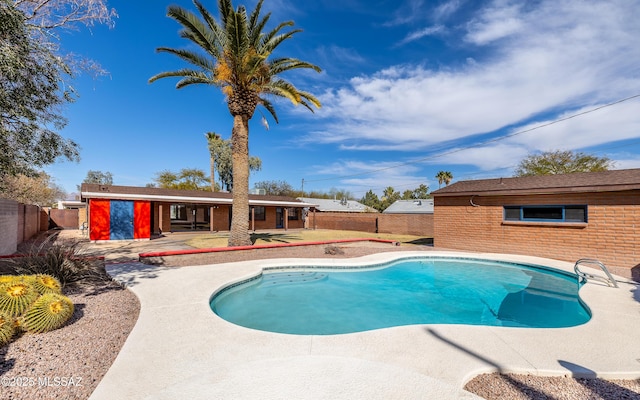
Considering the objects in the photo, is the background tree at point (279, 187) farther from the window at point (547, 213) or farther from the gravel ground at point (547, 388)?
the gravel ground at point (547, 388)

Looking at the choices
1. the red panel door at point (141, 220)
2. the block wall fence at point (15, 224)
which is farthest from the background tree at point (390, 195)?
the block wall fence at point (15, 224)

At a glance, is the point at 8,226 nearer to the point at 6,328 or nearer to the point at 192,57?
the point at 192,57

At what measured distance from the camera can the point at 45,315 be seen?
4246 millimetres

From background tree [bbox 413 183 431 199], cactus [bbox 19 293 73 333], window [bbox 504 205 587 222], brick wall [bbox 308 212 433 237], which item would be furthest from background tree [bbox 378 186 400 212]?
cactus [bbox 19 293 73 333]

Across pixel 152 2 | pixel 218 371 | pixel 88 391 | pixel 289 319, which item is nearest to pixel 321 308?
pixel 289 319

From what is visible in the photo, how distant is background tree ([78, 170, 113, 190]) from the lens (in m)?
64.1

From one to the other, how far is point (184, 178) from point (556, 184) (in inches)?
1905

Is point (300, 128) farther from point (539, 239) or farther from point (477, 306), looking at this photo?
point (477, 306)

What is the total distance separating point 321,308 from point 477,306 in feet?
14.0

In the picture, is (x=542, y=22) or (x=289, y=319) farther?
(x=542, y=22)

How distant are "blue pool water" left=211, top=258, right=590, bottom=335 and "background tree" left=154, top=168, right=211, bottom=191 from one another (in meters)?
41.4

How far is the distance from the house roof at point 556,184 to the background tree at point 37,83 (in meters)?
16.1

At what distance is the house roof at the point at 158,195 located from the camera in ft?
57.1

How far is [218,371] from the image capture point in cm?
326
